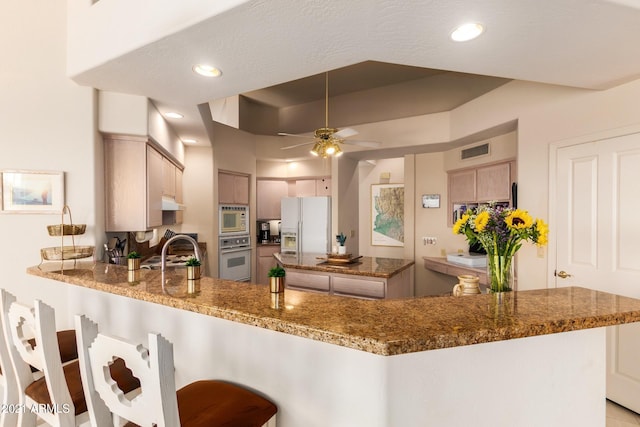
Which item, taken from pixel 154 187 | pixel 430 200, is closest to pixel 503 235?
pixel 154 187

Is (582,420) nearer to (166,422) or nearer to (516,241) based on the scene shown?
(516,241)

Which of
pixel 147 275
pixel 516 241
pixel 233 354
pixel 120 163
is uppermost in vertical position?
pixel 120 163

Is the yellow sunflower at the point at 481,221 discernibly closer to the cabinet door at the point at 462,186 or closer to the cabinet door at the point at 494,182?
the cabinet door at the point at 494,182

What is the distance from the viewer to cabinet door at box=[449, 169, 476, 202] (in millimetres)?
4090

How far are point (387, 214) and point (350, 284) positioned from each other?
335 centimetres

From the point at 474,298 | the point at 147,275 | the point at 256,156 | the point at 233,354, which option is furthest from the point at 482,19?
the point at 256,156

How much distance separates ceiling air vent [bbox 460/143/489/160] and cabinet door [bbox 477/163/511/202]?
19 cm

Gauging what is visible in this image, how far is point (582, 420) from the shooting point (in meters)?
1.17

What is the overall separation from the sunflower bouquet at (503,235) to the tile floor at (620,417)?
67.2 inches

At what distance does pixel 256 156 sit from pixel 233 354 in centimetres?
462

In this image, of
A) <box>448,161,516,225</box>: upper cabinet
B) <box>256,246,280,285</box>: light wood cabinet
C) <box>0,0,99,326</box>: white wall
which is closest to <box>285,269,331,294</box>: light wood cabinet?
<box>0,0,99,326</box>: white wall

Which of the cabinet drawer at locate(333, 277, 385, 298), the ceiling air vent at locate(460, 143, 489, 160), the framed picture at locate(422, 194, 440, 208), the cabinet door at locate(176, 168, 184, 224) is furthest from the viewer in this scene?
the framed picture at locate(422, 194, 440, 208)

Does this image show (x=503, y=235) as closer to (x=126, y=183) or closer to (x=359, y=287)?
(x=359, y=287)

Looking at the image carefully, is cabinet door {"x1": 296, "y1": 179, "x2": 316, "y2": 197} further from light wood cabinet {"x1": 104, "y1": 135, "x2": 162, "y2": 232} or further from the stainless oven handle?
light wood cabinet {"x1": 104, "y1": 135, "x2": 162, "y2": 232}
